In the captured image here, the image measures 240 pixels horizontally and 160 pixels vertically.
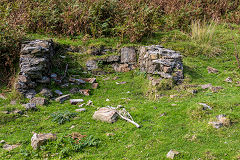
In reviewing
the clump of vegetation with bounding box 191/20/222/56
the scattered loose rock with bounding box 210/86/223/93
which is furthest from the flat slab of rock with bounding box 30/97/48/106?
the clump of vegetation with bounding box 191/20/222/56

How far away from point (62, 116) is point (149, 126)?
7.86 ft

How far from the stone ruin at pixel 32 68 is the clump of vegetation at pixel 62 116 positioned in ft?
5.40

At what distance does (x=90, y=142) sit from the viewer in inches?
200

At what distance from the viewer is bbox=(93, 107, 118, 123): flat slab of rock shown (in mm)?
6082

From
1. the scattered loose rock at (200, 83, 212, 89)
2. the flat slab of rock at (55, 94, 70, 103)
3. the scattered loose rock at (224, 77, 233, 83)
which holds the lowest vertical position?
the flat slab of rock at (55, 94, 70, 103)

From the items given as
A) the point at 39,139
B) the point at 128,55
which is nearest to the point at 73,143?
the point at 39,139

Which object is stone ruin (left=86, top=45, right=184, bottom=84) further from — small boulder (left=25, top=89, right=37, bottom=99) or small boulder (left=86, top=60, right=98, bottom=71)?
small boulder (left=25, top=89, right=37, bottom=99)

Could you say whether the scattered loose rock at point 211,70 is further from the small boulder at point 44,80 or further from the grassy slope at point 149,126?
the small boulder at point 44,80

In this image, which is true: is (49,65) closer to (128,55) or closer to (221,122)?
(128,55)

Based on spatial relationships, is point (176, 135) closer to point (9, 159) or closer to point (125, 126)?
point (125, 126)

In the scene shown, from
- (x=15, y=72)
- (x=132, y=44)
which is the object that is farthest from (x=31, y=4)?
(x=132, y=44)

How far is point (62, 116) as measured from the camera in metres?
6.42

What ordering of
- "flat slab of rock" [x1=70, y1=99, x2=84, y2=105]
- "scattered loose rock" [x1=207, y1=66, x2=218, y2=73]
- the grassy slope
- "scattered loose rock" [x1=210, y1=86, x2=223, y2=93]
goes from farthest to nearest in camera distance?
"scattered loose rock" [x1=207, y1=66, x2=218, y2=73]
"scattered loose rock" [x1=210, y1=86, x2=223, y2=93]
"flat slab of rock" [x1=70, y1=99, x2=84, y2=105]
the grassy slope

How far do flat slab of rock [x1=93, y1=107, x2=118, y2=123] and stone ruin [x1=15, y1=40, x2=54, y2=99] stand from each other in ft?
8.82
